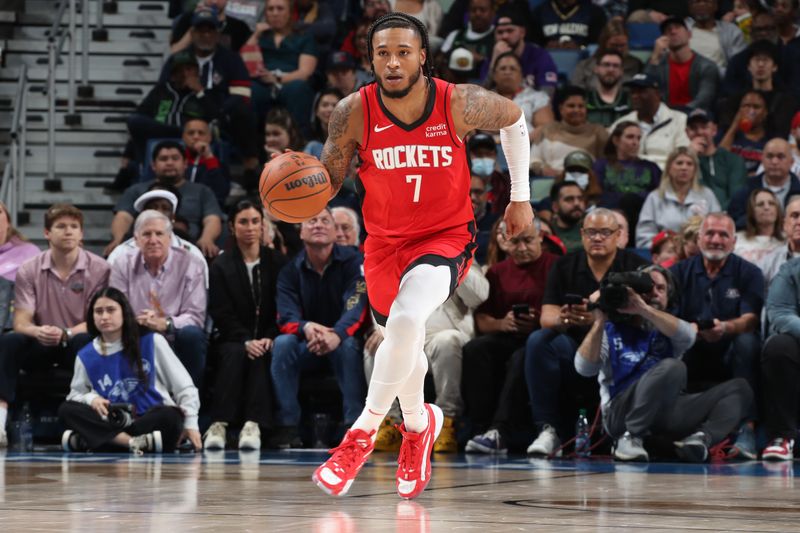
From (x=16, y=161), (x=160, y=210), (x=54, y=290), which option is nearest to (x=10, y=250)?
(x=54, y=290)

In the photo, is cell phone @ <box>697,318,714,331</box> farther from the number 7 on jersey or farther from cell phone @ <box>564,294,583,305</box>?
the number 7 on jersey

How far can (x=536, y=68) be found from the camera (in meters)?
11.8

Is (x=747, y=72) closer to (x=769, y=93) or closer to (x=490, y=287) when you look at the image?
(x=769, y=93)

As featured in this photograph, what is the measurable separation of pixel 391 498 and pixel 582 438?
3394mm

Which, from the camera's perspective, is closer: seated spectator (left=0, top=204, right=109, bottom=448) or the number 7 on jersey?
the number 7 on jersey

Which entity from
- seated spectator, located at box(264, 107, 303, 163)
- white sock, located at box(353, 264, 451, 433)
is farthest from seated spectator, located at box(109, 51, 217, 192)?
white sock, located at box(353, 264, 451, 433)

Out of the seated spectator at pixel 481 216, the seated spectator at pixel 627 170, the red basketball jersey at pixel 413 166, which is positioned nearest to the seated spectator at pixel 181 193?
the seated spectator at pixel 481 216

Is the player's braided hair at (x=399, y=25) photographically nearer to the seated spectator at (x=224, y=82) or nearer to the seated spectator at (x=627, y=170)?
the seated spectator at (x=627, y=170)

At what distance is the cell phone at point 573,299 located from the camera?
25.2ft

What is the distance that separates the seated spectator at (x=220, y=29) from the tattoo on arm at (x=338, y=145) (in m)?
7.44

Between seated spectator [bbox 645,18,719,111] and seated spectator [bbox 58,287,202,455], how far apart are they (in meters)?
5.70

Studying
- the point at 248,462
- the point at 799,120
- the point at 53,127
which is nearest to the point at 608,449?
the point at 248,462

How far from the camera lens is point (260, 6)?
1312cm

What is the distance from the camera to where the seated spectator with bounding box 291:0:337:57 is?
491 inches
